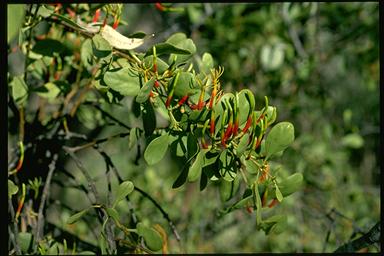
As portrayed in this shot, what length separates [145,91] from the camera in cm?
66

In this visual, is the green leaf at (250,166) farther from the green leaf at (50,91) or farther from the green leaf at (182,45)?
the green leaf at (50,91)

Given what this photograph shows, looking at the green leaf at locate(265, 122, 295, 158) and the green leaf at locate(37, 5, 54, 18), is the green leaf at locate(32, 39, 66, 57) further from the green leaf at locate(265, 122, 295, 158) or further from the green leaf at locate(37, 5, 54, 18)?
the green leaf at locate(265, 122, 295, 158)

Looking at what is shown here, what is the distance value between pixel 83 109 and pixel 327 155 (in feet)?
3.39

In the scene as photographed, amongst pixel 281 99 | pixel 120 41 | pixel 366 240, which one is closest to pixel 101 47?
pixel 120 41

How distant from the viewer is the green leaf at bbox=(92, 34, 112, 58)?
2.38ft

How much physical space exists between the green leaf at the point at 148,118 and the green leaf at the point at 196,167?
83mm

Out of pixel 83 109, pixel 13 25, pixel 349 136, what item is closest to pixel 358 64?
pixel 349 136

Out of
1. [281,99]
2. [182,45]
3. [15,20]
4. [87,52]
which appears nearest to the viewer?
[15,20]

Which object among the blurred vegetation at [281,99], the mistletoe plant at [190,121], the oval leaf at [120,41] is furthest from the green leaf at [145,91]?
the blurred vegetation at [281,99]

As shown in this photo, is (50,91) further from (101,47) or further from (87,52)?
(101,47)

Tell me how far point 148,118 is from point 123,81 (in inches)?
2.4

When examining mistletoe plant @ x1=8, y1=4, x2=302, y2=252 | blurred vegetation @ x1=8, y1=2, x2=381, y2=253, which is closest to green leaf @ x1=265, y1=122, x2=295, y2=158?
mistletoe plant @ x1=8, y1=4, x2=302, y2=252

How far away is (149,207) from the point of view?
67.3 inches

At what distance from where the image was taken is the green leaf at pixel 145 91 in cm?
65
